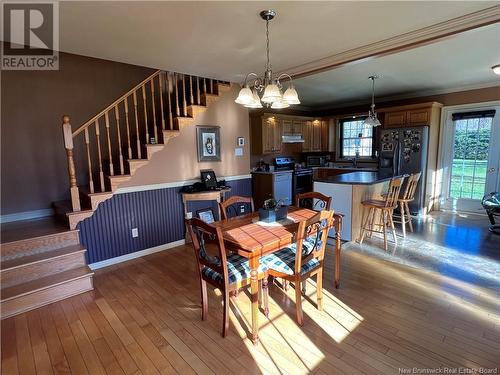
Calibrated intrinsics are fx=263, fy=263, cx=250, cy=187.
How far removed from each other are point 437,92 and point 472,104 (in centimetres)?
66

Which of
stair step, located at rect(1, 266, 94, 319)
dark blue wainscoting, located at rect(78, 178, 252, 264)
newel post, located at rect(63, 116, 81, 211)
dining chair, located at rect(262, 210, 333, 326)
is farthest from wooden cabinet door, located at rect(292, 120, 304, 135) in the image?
stair step, located at rect(1, 266, 94, 319)

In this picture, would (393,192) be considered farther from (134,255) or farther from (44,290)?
(44,290)

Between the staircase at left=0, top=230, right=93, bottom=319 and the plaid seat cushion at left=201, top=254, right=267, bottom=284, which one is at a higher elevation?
the plaid seat cushion at left=201, top=254, right=267, bottom=284

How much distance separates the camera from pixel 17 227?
3.03m

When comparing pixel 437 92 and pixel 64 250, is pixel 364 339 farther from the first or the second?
pixel 437 92

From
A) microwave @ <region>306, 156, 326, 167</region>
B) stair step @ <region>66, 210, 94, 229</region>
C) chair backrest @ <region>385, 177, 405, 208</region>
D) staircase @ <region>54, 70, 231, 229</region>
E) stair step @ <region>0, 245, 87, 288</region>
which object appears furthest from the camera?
microwave @ <region>306, 156, 326, 167</region>

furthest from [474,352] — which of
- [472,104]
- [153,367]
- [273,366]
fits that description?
[472,104]

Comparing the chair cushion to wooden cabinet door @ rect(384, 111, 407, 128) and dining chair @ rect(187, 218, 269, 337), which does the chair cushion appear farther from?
wooden cabinet door @ rect(384, 111, 407, 128)

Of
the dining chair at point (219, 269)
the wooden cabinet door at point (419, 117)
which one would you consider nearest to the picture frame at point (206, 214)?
the dining chair at point (219, 269)

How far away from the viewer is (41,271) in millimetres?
2668

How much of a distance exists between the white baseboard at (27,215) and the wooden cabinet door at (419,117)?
6.42m

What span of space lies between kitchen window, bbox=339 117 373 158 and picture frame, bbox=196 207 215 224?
14.5 ft

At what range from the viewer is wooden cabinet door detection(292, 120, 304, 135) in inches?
257

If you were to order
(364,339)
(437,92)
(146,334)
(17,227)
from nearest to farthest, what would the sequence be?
(364,339) < (146,334) < (17,227) < (437,92)
